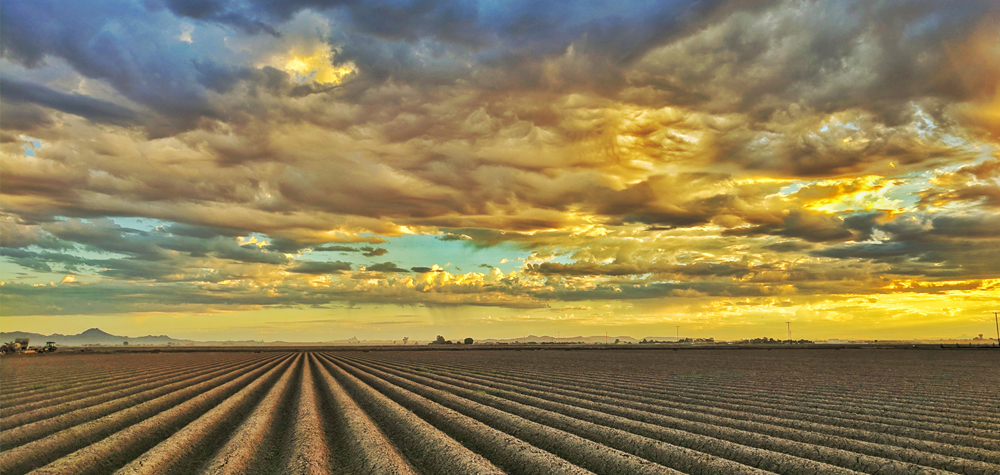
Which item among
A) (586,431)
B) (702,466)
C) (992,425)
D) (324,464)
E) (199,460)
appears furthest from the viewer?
(992,425)

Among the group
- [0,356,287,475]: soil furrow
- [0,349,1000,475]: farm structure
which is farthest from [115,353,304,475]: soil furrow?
[0,356,287,475]: soil furrow

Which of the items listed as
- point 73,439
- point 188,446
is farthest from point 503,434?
point 73,439

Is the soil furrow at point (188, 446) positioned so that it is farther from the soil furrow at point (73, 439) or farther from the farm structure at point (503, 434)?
the soil furrow at point (73, 439)

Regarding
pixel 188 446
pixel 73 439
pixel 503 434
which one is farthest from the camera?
pixel 73 439

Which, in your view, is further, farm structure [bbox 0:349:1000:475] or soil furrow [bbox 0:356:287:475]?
soil furrow [bbox 0:356:287:475]

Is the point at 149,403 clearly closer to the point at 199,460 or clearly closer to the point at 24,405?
the point at 24,405

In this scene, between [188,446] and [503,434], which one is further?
[503,434]

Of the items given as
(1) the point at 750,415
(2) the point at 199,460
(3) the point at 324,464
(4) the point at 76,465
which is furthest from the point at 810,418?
(4) the point at 76,465

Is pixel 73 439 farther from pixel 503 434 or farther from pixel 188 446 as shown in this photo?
pixel 503 434

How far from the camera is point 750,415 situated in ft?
48.7

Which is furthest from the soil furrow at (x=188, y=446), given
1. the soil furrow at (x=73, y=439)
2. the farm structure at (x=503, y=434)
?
the soil furrow at (x=73, y=439)

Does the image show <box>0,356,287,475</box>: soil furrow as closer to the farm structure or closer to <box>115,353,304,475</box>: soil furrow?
the farm structure

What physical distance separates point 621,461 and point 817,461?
11.6 feet

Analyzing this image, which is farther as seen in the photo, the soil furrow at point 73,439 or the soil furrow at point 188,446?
the soil furrow at point 73,439
